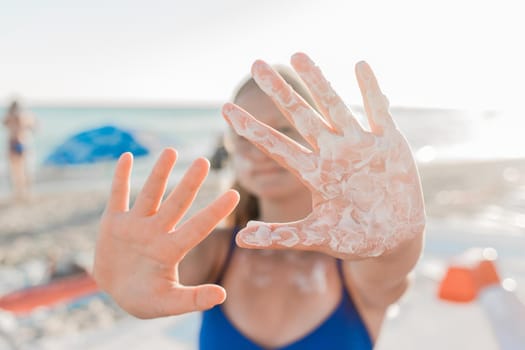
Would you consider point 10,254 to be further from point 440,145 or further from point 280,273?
point 440,145

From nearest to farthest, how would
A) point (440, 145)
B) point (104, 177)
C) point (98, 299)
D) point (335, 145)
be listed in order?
point (335, 145) → point (98, 299) → point (104, 177) → point (440, 145)

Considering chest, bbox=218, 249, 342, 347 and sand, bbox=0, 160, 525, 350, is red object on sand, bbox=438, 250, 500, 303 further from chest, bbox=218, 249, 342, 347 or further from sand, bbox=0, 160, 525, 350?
chest, bbox=218, 249, 342, 347

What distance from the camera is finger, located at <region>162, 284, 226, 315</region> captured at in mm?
807

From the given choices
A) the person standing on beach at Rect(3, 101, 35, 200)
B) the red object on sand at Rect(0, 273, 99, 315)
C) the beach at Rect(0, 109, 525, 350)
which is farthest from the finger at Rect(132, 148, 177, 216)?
the person standing on beach at Rect(3, 101, 35, 200)

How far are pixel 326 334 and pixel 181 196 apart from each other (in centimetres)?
51

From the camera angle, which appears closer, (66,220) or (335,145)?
(335,145)

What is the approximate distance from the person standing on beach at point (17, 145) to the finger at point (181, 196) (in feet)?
27.7

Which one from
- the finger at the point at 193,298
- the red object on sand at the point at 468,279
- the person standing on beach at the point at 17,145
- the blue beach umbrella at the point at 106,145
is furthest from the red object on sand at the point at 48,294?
the person standing on beach at the point at 17,145

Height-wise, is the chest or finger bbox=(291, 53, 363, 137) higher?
finger bbox=(291, 53, 363, 137)

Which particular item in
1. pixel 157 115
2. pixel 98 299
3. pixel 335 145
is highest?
pixel 335 145

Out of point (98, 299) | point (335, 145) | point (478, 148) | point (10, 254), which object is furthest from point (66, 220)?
point (478, 148)

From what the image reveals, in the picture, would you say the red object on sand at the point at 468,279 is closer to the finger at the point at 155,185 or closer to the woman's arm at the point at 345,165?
→ the woman's arm at the point at 345,165

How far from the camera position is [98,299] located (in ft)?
11.5

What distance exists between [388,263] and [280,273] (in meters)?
0.36
